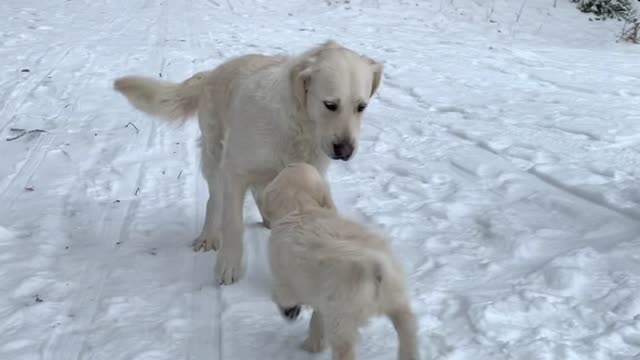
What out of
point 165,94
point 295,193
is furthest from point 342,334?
point 165,94

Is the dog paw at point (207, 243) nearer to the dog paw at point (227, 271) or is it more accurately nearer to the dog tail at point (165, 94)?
the dog paw at point (227, 271)

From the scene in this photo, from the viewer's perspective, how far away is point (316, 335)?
3.09 metres

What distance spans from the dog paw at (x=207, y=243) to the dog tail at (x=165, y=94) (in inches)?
37.4

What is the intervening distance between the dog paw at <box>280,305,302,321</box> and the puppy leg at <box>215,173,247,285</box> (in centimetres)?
74

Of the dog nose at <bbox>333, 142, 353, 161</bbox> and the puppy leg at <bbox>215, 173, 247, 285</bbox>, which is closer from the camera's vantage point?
the dog nose at <bbox>333, 142, 353, 161</bbox>

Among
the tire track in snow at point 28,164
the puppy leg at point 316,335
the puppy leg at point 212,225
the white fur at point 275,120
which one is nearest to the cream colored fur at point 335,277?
the puppy leg at point 316,335

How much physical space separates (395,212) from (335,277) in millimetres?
2069

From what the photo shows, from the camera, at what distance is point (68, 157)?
6.05m

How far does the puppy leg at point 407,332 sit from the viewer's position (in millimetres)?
2783

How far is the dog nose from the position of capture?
3.75m

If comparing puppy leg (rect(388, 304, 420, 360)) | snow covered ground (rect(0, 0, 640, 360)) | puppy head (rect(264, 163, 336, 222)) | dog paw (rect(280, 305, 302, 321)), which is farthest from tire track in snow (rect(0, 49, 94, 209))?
puppy leg (rect(388, 304, 420, 360))

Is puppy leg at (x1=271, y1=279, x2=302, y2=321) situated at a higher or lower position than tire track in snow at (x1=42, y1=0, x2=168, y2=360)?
higher

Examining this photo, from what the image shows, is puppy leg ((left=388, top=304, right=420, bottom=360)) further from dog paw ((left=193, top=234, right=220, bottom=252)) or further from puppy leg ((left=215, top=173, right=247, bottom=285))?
dog paw ((left=193, top=234, right=220, bottom=252))

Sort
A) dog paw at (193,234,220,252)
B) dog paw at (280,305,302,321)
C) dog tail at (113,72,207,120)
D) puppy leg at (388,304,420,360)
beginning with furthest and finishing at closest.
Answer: dog tail at (113,72,207,120) → dog paw at (193,234,220,252) → dog paw at (280,305,302,321) → puppy leg at (388,304,420,360)
